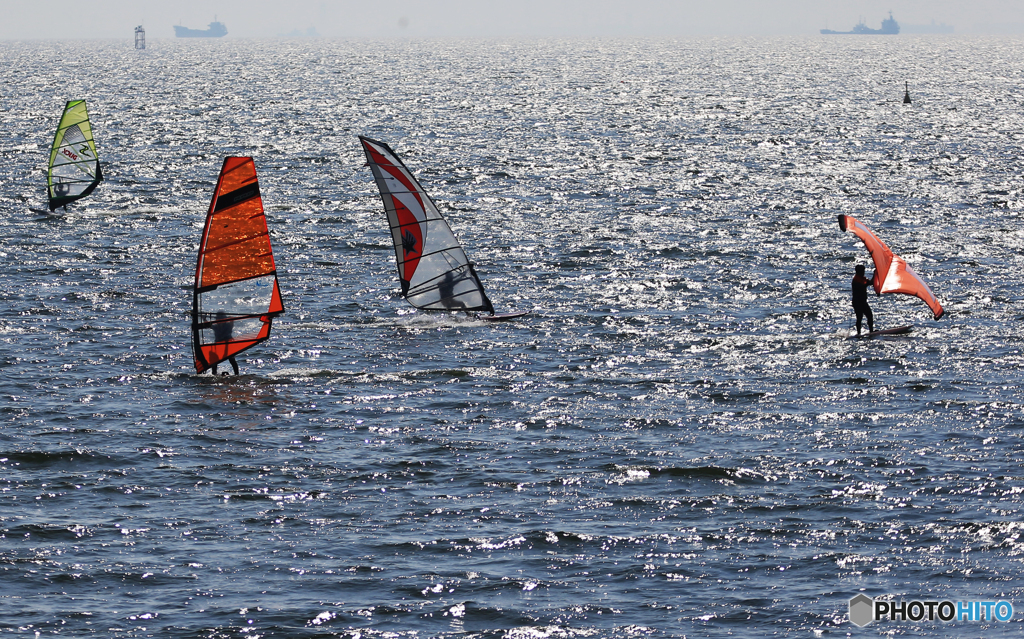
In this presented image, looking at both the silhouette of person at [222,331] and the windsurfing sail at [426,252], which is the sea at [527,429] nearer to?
the silhouette of person at [222,331]

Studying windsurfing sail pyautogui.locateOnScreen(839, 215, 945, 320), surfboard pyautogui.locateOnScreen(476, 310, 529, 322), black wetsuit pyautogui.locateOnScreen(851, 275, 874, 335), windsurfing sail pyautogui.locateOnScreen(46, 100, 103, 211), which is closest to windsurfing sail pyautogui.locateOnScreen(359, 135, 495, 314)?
surfboard pyautogui.locateOnScreen(476, 310, 529, 322)

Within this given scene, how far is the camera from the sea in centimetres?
1912

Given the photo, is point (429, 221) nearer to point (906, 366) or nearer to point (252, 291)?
point (252, 291)

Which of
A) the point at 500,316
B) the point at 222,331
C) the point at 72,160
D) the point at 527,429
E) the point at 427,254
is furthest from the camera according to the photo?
the point at 72,160

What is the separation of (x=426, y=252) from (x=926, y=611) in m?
21.6

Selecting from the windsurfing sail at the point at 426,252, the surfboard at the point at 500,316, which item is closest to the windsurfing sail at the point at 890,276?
the surfboard at the point at 500,316

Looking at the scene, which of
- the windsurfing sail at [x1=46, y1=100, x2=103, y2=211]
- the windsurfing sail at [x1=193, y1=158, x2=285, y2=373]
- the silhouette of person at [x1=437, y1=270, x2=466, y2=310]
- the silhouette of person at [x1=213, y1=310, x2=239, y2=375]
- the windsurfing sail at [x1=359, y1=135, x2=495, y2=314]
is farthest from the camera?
the windsurfing sail at [x1=46, y1=100, x2=103, y2=211]

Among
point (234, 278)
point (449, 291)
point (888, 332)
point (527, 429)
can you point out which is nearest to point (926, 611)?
point (527, 429)

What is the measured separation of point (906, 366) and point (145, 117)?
3704 inches

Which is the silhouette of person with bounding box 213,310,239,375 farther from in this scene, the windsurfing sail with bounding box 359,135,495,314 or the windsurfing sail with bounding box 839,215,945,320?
the windsurfing sail with bounding box 839,215,945,320

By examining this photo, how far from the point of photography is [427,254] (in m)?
37.3

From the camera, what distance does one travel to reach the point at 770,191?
64.0 m

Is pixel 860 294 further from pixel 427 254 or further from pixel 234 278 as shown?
pixel 234 278

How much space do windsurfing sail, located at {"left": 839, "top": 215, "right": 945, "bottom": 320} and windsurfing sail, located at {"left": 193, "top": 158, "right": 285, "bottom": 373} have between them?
605 inches
